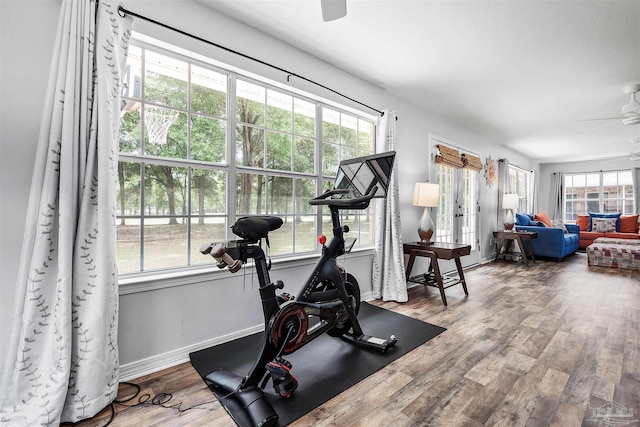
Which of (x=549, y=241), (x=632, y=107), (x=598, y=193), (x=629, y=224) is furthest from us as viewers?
(x=598, y=193)

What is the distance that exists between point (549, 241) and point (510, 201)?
3.51ft

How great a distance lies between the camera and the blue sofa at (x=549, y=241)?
5793 millimetres

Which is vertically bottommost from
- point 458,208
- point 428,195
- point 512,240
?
point 512,240

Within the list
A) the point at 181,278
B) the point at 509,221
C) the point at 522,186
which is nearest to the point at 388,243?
the point at 181,278

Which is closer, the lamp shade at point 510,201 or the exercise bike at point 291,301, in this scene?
the exercise bike at point 291,301

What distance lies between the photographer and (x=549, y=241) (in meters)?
5.88

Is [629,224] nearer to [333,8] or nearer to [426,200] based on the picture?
[426,200]

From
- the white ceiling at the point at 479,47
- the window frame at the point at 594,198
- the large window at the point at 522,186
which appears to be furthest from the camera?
the window frame at the point at 594,198

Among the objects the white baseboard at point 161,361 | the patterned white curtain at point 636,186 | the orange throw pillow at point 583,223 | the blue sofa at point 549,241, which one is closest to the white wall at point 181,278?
the white baseboard at point 161,361

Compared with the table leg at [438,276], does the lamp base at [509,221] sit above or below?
above

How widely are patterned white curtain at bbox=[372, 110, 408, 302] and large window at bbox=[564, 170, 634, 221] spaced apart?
815cm

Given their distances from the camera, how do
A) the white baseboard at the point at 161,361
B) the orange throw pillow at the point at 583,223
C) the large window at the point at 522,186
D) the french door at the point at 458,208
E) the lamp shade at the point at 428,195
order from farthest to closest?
the orange throw pillow at the point at 583,223 < the large window at the point at 522,186 < the french door at the point at 458,208 < the lamp shade at the point at 428,195 < the white baseboard at the point at 161,361

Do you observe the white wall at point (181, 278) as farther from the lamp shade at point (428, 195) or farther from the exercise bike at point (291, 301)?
the lamp shade at point (428, 195)

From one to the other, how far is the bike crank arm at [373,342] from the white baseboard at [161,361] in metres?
0.95
